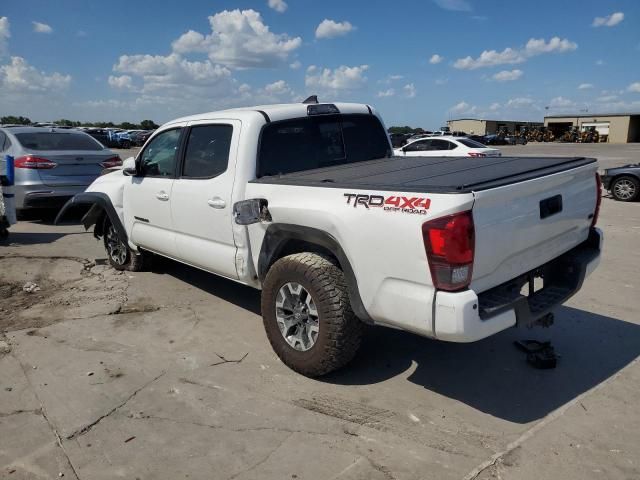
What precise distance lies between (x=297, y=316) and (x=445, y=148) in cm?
1609

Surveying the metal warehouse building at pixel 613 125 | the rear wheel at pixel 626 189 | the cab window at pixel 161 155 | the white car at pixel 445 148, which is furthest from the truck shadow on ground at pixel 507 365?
the metal warehouse building at pixel 613 125

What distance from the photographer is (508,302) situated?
309 cm

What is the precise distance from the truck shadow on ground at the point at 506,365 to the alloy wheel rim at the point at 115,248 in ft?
11.5

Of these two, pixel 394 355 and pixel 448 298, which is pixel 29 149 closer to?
pixel 394 355

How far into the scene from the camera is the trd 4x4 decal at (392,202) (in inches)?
113

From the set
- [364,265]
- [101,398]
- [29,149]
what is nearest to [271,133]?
[364,265]

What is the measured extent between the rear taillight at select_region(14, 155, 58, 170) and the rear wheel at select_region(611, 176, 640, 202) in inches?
513

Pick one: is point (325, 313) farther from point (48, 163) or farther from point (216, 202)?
point (48, 163)

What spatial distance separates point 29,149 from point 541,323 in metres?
9.30

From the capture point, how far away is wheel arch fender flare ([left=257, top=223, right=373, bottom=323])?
3338mm

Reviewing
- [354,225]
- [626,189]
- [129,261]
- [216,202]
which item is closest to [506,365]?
[354,225]

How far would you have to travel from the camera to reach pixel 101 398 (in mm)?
3572

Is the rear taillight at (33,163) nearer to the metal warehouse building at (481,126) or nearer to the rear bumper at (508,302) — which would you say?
the rear bumper at (508,302)

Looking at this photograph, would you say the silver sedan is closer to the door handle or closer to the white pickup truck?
the white pickup truck
